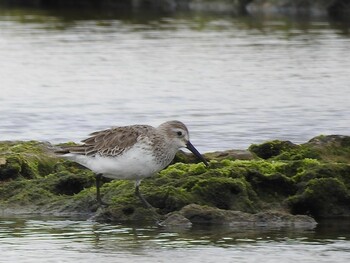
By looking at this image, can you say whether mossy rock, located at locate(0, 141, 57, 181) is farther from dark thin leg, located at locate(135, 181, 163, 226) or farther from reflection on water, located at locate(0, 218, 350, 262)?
dark thin leg, located at locate(135, 181, 163, 226)

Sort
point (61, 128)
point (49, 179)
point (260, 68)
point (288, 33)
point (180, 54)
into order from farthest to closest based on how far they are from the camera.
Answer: point (288, 33) < point (180, 54) < point (260, 68) < point (61, 128) < point (49, 179)

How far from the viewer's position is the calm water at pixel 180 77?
80.2 feet

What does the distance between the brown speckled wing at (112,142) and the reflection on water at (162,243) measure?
90 cm

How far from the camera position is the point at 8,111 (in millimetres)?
26406

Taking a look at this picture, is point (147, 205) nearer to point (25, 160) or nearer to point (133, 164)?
point (133, 164)

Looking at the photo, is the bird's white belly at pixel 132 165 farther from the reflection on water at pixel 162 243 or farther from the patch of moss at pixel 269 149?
the patch of moss at pixel 269 149

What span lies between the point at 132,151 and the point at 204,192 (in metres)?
1.11

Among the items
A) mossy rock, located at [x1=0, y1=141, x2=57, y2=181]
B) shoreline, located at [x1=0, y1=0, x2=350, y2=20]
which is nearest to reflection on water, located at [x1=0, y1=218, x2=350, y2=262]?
mossy rock, located at [x1=0, y1=141, x2=57, y2=181]

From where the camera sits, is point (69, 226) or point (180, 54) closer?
point (69, 226)

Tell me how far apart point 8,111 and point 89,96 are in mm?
3222

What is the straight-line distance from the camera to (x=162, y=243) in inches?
522

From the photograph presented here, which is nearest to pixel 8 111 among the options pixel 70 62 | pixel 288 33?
pixel 70 62

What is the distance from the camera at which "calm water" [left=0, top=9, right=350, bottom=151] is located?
24.5 metres

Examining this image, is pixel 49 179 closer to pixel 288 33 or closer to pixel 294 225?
pixel 294 225
